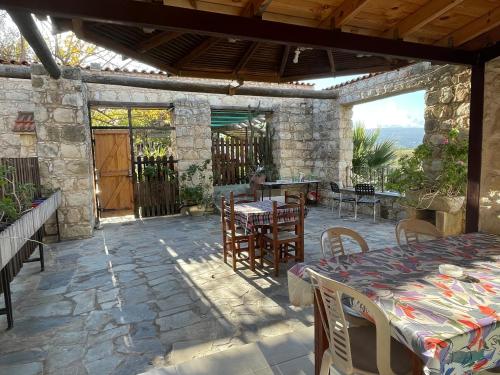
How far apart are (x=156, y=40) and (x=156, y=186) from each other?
4.73m

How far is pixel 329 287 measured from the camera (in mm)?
1462

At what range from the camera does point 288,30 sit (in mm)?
2396

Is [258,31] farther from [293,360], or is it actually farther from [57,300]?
[57,300]

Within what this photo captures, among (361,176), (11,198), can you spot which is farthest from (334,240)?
(361,176)

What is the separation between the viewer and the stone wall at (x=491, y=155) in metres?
2.94

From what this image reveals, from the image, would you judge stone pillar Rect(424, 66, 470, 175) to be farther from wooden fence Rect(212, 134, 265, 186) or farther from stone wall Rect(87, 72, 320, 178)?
wooden fence Rect(212, 134, 265, 186)

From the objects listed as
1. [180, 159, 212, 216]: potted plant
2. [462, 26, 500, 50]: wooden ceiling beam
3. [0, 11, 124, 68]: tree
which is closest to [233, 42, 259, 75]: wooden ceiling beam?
[462, 26, 500, 50]: wooden ceiling beam

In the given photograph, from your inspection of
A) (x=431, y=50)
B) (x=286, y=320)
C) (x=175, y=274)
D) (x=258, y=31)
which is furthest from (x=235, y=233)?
(x=431, y=50)

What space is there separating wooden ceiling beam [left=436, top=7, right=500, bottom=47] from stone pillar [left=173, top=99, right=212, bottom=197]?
525 centimetres

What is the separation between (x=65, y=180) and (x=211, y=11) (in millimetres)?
4463

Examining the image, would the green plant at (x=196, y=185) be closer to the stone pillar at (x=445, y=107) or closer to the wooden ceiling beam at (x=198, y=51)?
the wooden ceiling beam at (x=198, y=51)

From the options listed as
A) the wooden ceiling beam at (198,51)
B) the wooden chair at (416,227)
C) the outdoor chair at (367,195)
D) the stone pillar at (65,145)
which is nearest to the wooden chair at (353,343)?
the wooden chair at (416,227)

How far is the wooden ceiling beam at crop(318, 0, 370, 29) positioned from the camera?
7.47 ft

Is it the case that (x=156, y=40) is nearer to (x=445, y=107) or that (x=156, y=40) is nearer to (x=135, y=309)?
(x=135, y=309)
